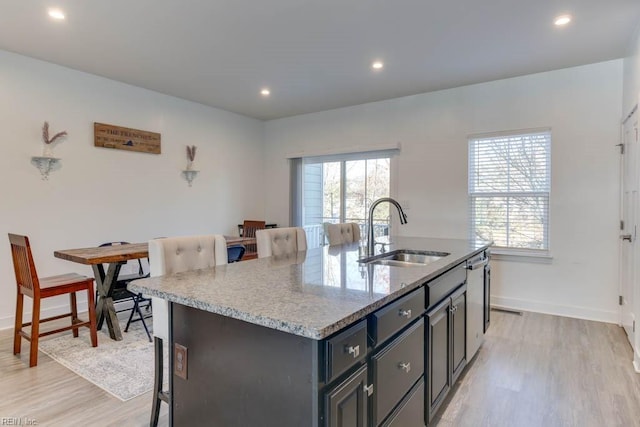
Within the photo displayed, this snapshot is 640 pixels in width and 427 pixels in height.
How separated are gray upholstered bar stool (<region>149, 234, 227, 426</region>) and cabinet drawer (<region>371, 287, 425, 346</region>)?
1124mm

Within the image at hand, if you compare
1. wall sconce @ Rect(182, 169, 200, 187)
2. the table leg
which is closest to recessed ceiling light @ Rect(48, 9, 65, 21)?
the table leg

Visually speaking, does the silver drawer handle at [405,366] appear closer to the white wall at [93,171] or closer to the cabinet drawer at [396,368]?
the cabinet drawer at [396,368]

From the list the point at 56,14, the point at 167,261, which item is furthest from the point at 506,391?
Answer: the point at 56,14

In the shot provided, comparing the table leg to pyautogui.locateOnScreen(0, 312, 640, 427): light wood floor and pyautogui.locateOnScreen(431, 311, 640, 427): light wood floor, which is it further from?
pyautogui.locateOnScreen(431, 311, 640, 427): light wood floor

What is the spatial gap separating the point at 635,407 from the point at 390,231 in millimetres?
3284

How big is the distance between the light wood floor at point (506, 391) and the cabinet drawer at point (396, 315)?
Answer: 0.84m

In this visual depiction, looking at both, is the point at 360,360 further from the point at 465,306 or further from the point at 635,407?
the point at 635,407

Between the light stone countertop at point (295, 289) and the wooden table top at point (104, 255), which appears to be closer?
the light stone countertop at point (295, 289)

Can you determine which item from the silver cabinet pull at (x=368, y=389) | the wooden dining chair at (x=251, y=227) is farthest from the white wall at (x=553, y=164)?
the silver cabinet pull at (x=368, y=389)

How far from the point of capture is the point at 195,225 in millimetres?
5230

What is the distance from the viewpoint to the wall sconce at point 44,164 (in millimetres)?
3700

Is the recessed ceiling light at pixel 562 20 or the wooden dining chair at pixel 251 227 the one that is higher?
the recessed ceiling light at pixel 562 20

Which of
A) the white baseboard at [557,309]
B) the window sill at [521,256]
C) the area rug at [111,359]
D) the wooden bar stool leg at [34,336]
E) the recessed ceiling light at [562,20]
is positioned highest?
the recessed ceiling light at [562,20]

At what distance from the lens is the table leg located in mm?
3258
